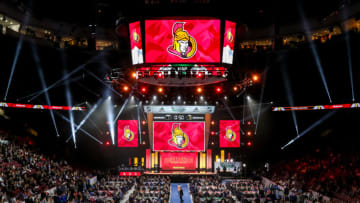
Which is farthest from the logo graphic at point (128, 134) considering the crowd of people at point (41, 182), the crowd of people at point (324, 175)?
the crowd of people at point (324, 175)

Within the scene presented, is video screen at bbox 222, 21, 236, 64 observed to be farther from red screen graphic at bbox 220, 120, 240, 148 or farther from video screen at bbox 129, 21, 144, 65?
red screen graphic at bbox 220, 120, 240, 148

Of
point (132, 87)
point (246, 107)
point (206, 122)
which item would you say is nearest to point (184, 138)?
point (206, 122)

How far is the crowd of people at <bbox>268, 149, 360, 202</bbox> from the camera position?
16.2m

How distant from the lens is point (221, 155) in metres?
29.0

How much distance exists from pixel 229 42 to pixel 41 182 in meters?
13.8

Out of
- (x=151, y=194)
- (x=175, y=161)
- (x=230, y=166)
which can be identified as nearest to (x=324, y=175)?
(x=230, y=166)

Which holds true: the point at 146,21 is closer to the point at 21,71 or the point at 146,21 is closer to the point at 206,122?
the point at 21,71

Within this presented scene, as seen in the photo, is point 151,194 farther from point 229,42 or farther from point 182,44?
point 229,42

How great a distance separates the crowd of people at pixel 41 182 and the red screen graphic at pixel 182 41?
8026 mm

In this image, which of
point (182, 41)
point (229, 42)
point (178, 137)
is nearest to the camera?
point (182, 41)

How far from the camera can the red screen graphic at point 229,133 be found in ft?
92.2

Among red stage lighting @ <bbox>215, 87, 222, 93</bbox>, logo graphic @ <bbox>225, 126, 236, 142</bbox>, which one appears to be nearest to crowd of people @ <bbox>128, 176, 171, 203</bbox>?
red stage lighting @ <bbox>215, 87, 222, 93</bbox>

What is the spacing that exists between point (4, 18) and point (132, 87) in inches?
375

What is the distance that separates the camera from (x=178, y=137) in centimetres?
2772
